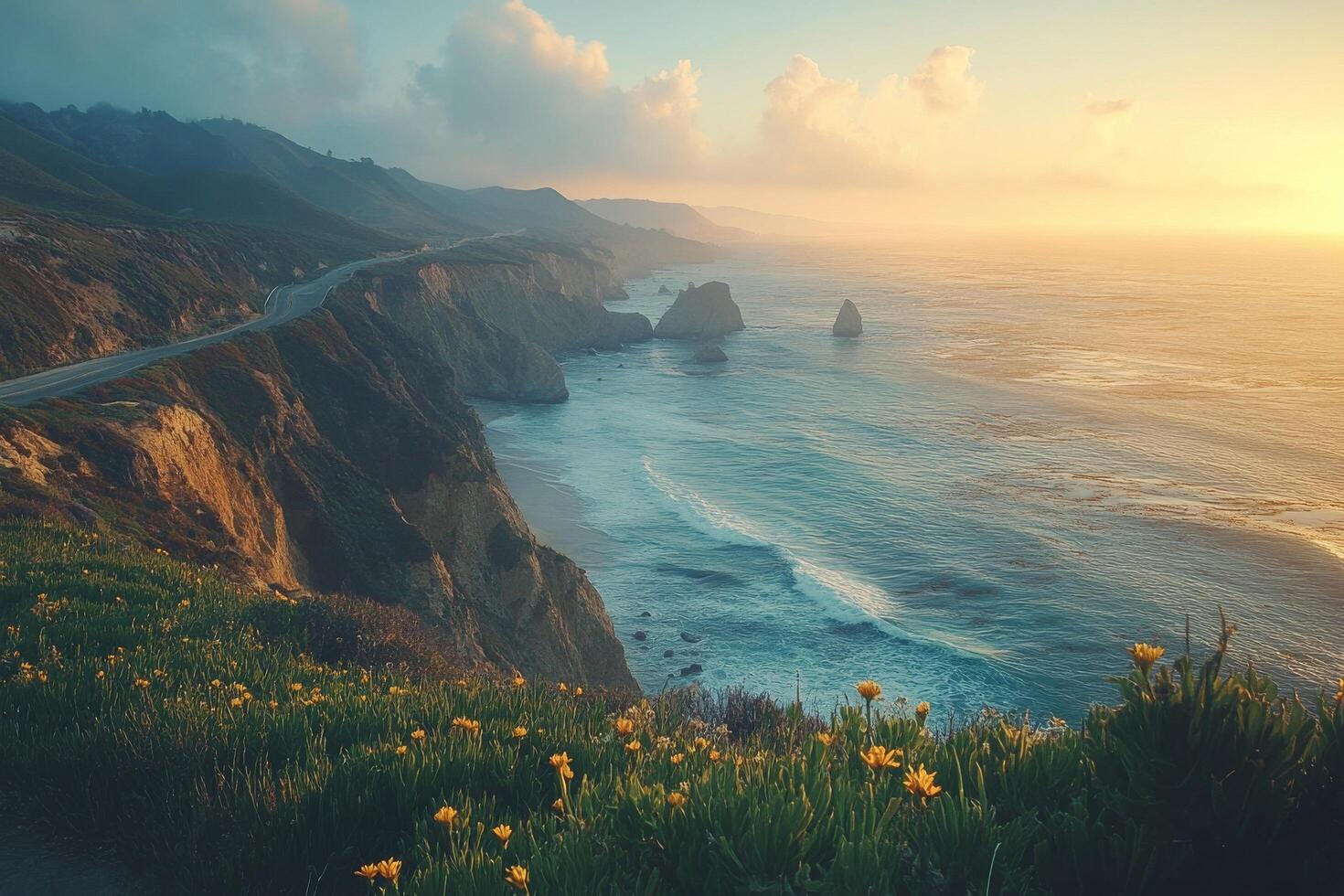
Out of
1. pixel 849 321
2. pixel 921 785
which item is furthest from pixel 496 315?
pixel 921 785

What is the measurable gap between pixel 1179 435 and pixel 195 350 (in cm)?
6238

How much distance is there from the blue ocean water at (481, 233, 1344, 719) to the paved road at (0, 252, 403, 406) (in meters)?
17.5

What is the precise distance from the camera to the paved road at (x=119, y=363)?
26.5 meters

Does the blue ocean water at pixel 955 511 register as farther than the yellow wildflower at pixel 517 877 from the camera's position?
Yes

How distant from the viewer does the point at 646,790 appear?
406 cm

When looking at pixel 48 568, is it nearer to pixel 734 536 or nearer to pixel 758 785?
pixel 758 785

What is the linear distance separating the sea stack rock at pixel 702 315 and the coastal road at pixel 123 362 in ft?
232

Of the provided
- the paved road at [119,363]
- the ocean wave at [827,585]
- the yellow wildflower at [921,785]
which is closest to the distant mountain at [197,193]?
the paved road at [119,363]

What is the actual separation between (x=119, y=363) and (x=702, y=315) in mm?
96699

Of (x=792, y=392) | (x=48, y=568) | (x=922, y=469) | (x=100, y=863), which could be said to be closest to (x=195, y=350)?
(x=48, y=568)

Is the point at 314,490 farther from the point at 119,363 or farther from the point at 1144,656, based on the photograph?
the point at 1144,656

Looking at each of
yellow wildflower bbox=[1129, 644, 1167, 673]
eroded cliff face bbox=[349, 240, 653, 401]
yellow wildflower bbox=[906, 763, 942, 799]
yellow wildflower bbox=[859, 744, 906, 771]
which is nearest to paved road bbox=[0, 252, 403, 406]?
eroded cliff face bbox=[349, 240, 653, 401]

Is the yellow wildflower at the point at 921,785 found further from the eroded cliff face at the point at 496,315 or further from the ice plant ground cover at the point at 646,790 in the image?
the eroded cliff face at the point at 496,315

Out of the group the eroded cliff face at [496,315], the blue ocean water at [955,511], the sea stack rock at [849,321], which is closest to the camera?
the blue ocean water at [955,511]
